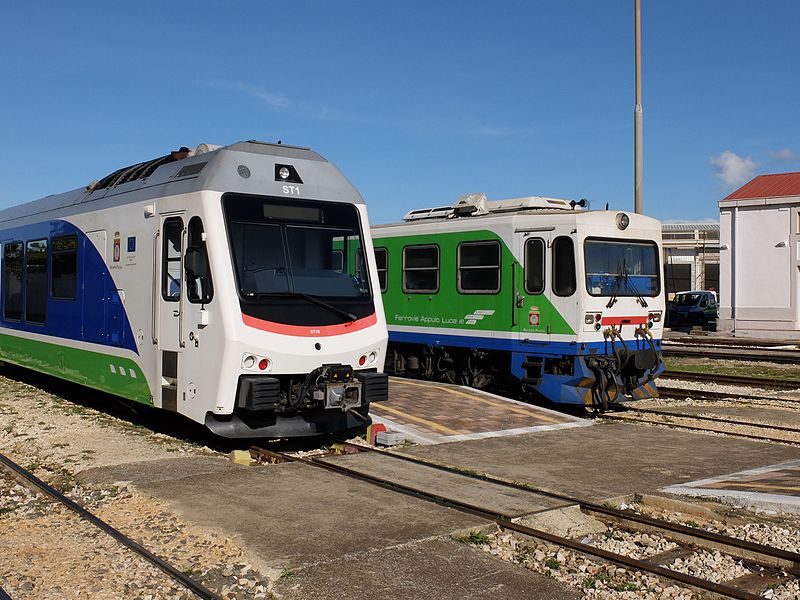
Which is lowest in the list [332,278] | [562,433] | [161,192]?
[562,433]

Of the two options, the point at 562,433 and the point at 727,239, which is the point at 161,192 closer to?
the point at 562,433

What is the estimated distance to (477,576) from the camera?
18.8 ft

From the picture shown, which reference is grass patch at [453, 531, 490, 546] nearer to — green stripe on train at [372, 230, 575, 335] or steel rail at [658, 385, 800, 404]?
green stripe on train at [372, 230, 575, 335]

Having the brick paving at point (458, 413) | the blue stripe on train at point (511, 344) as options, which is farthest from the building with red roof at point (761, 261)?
the brick paving at point (458, 413)

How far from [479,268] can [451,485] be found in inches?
296

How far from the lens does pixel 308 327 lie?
31.7ft

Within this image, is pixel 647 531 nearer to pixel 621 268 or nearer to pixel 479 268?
pixel 621 268

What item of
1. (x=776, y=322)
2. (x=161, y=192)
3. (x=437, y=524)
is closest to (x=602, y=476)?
(x=437, y=524)

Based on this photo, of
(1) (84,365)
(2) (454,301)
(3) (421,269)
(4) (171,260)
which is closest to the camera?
(4) (171,260)

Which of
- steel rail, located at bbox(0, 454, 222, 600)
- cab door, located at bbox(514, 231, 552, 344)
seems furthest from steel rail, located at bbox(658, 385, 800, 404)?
steel rail, located at bbox(0, 454, 222, 600)

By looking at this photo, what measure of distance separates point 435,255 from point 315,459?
25.1 feet

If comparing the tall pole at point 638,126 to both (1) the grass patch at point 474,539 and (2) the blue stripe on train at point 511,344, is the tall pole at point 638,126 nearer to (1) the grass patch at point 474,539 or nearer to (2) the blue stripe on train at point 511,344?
(2) the blue stripe on train at point 511,344

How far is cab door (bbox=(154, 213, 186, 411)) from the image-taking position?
A: 9.98 meters

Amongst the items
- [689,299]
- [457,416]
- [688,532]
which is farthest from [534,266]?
[689,299]
